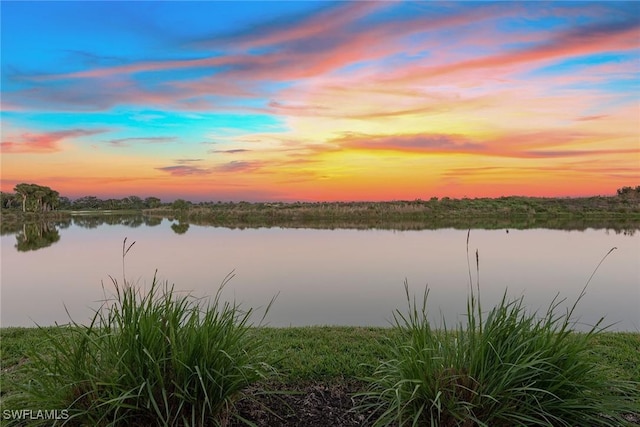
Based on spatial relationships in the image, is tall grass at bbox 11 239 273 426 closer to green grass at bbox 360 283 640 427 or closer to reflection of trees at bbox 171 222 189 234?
green grass at bbox 360 283 640 427

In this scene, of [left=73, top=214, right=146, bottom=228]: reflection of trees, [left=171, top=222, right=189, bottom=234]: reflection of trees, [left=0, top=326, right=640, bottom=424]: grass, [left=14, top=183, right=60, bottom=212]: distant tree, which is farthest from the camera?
[left=14, top=183, right=60, bottom=212]: distant tree

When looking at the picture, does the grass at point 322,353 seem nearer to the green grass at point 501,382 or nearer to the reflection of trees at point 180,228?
the green grass at point 501,382

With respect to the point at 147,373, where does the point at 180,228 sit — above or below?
below

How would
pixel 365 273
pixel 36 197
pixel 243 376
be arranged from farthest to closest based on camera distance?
pixel 36 197 → pixel 365 273 → pixel 243 376

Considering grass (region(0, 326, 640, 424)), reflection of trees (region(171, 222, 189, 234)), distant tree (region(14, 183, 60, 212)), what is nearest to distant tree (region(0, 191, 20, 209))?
distant tree (region(14, 183, 60, 212))

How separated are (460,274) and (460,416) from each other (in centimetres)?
919

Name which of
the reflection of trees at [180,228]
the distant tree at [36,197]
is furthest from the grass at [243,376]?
the distant tree at [36,197]

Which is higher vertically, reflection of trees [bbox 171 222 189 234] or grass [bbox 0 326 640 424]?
reflection of trees [bbox 171 222 189 234]

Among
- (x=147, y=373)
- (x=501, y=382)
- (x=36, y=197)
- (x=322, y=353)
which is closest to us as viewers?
(x=501, y=382)

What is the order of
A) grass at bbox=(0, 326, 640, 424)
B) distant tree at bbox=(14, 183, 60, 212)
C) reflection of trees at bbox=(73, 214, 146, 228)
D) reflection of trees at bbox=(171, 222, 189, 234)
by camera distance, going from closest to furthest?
grass at bbox=(0, 326, 640, 424), reflection of trees at bbox=(171, 222, 189, 234), reflection of trees at bbox=(73, 214, 146, 228), distant tree at bbox=(14, 183, 60, 212)

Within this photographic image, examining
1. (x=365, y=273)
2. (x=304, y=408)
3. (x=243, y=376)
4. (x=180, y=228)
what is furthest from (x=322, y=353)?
(x=180, y=228)

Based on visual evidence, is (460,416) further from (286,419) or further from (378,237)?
(378,237)

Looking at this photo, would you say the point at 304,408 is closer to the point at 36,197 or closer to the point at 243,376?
the point at 243,376

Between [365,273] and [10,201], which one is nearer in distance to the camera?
[365,273]
